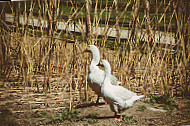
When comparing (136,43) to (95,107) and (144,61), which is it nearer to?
(144,61)

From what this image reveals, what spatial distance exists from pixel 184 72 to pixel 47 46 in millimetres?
1423

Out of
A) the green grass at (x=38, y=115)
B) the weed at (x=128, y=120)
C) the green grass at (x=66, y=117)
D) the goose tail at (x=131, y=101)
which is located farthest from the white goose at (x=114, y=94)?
the green grass at (x=38, y=115)

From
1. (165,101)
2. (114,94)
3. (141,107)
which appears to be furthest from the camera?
(165,101)

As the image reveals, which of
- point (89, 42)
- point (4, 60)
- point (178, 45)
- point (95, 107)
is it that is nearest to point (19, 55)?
point (4, 60)

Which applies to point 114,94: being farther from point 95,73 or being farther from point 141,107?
point 141,107

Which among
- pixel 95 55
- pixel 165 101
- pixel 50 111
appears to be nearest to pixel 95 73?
pixel 95 55

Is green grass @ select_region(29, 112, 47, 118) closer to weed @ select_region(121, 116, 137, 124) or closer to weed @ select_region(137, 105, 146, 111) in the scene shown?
weed @ select_region(121, 116, 137, 124)

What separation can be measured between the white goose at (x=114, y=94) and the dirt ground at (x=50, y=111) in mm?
123

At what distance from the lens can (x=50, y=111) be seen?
2.18 metres

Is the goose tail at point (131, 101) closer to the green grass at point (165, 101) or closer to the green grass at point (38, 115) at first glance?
the green grass at point (165, 101)

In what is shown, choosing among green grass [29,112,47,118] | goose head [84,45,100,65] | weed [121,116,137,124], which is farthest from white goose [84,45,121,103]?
green grass [29,112,47,118]

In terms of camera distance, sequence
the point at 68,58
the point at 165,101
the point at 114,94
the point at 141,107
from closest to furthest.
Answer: the point at 114,94
the point at 68,58
the point at 141,107
the point at 165,101

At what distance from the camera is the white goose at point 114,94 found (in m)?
2.12

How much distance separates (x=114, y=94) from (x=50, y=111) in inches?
22.5
